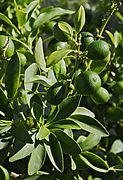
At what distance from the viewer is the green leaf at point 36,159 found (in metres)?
0.79

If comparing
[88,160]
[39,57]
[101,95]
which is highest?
[39,57]

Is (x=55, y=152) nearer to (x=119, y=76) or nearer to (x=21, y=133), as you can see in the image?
(x=21, y=133)

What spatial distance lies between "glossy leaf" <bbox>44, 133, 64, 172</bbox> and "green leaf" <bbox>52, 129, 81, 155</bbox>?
0.01 metres

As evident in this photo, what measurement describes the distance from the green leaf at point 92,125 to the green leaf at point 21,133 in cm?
11

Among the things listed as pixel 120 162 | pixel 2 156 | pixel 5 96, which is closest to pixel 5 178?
pixel 2 156

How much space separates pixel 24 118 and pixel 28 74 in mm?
84

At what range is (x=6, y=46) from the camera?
0.82 metres

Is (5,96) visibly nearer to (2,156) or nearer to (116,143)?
(2,156)

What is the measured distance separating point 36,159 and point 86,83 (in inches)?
6.4

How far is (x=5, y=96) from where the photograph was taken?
2.64 feet

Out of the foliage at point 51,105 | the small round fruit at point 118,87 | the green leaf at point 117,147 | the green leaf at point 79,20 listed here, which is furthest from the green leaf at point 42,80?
the green leaf at point 117,147

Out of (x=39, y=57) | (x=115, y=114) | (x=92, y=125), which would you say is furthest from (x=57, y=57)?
(x=115, y=114)

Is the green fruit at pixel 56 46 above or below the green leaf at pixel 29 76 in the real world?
below

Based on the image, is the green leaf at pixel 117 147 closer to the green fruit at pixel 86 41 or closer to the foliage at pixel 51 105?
the foliage at pixel 51 105
